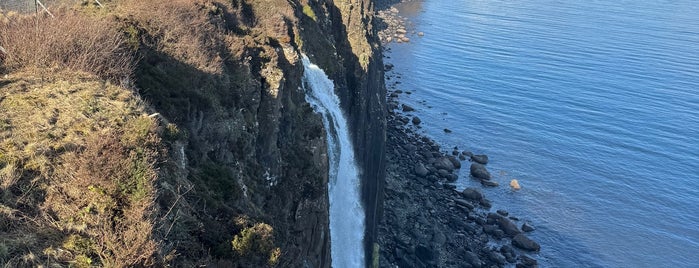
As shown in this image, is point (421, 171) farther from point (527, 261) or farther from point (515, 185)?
point (527, 261)

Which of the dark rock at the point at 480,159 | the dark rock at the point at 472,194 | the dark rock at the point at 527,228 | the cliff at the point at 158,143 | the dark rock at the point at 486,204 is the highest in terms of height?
the cliff at the point at 158,143

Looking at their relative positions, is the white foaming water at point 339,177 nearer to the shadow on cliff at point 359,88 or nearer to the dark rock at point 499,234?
the shadow on cliff at point 359,88

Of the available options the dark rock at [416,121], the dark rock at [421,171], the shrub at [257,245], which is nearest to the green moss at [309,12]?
the dark rock at [421,171]

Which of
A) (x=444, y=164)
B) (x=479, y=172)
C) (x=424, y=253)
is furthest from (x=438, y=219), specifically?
(x=479, y=172)

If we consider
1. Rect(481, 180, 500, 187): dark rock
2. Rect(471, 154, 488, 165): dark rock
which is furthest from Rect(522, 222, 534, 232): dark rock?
Rect(471, 154, 488, 165): dark rock

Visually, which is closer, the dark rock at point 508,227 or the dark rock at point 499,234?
the dark rock at point 499,234

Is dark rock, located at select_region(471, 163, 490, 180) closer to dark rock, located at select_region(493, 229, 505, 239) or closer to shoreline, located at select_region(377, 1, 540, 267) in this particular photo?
shoreline, located at select_region(377, 1, 540, 267)

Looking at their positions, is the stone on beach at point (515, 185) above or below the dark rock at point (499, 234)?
above
